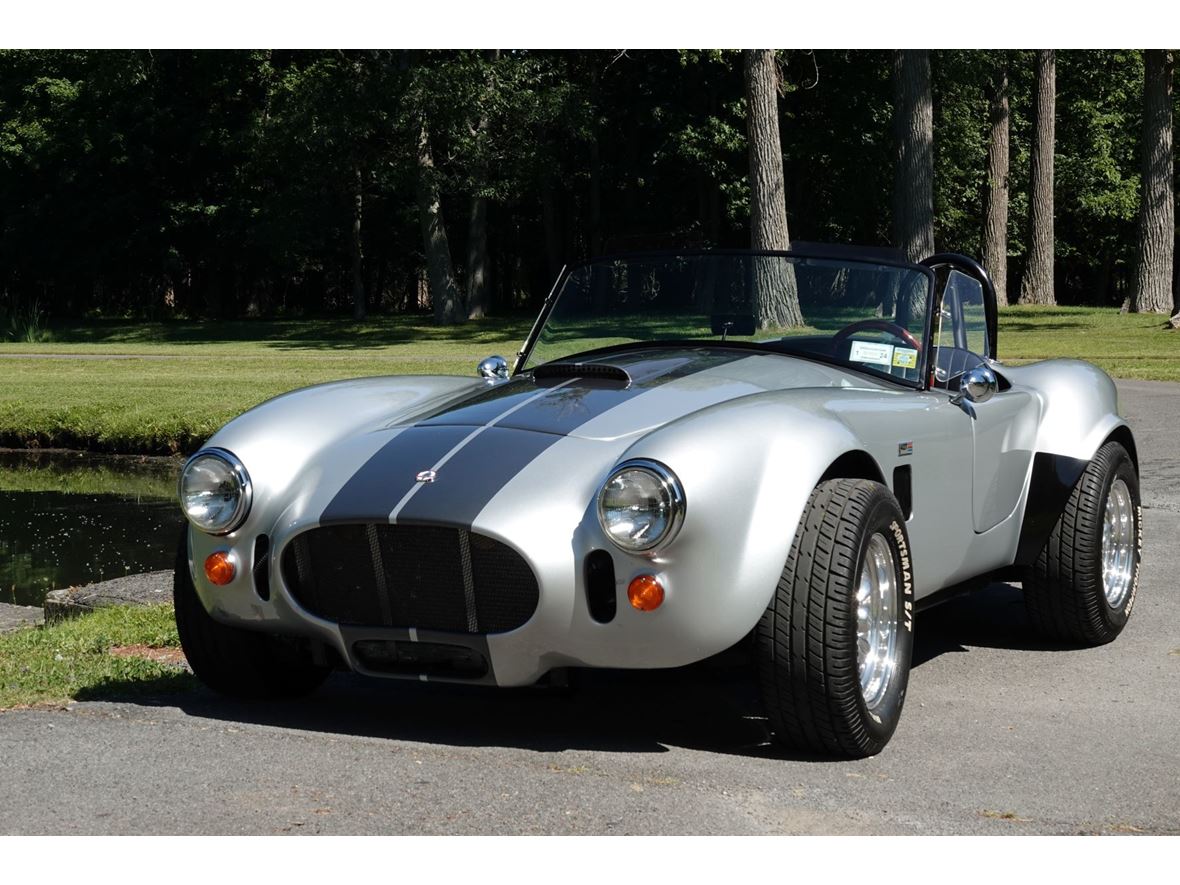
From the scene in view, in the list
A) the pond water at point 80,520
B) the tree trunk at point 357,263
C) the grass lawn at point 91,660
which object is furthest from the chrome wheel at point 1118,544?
the tree trunk at point 357,263

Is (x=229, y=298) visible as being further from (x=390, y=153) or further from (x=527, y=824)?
(x=527, y=824)

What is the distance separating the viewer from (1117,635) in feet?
19.1

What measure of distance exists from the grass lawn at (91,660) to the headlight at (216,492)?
2.56 ft

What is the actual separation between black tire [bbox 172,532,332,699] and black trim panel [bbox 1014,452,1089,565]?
264cm

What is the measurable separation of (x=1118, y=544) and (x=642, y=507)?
297 centimetres

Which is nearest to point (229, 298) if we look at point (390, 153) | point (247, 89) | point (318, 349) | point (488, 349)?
point (247, 89)

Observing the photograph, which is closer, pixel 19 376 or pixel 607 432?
pixel 607 432

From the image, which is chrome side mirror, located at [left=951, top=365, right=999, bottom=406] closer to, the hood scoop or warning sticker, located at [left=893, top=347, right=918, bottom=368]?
warning sticker, located at [left=893, top=347, right=918, bottom=368]

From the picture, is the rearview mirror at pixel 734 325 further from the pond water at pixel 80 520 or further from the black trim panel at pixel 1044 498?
the pond water at pixel 80 520

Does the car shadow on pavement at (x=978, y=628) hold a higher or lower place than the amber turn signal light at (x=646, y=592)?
lower

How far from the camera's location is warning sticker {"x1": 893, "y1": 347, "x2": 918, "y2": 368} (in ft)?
17.3

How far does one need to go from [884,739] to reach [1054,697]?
1.01m

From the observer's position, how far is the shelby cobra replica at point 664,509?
3.87 m

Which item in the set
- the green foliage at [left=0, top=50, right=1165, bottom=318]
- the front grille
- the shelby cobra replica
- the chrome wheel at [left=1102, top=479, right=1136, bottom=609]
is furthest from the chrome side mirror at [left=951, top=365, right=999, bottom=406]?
the green foliage at [left=0, top=50, right=1165, bottom=318]
